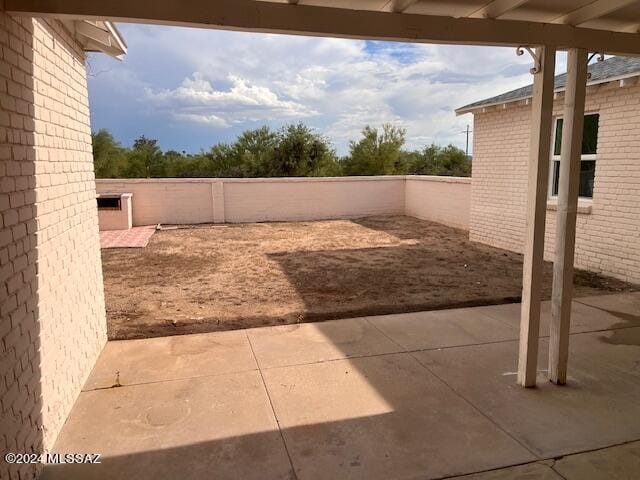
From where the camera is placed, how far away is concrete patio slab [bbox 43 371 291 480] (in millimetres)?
2705

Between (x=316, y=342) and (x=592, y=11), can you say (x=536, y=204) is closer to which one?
(x=592, y=11)

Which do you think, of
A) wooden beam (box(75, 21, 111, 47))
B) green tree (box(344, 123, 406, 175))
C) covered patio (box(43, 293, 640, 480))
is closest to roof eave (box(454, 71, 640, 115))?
covered patio (box(43, 293, 640, 480))

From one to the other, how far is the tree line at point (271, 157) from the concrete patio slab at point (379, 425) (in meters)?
20.2

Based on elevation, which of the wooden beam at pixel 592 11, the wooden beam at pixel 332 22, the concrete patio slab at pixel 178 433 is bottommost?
the concrete patio slab at pixel 178 433

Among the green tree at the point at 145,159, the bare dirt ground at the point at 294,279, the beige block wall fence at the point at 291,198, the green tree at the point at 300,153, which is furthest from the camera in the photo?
the green tree at the point at 145,159

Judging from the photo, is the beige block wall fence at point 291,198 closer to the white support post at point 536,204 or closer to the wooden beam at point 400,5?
the white support post at point 536,204

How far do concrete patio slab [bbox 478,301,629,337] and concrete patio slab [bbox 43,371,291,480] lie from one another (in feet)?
10.4

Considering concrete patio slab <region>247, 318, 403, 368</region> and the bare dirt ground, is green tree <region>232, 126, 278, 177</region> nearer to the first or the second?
the bare dirt ground

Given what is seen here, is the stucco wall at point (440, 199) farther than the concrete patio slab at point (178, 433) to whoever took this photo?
Yes

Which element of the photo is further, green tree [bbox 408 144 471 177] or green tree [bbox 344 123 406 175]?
green tree [bbox 408 144 471 177]

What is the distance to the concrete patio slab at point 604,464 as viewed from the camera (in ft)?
8.63

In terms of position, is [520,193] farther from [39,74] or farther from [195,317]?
[39,74]

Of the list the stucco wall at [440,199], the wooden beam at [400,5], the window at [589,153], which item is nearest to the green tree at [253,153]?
the stucco wall at [440,199]

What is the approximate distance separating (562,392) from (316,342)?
2214mm
